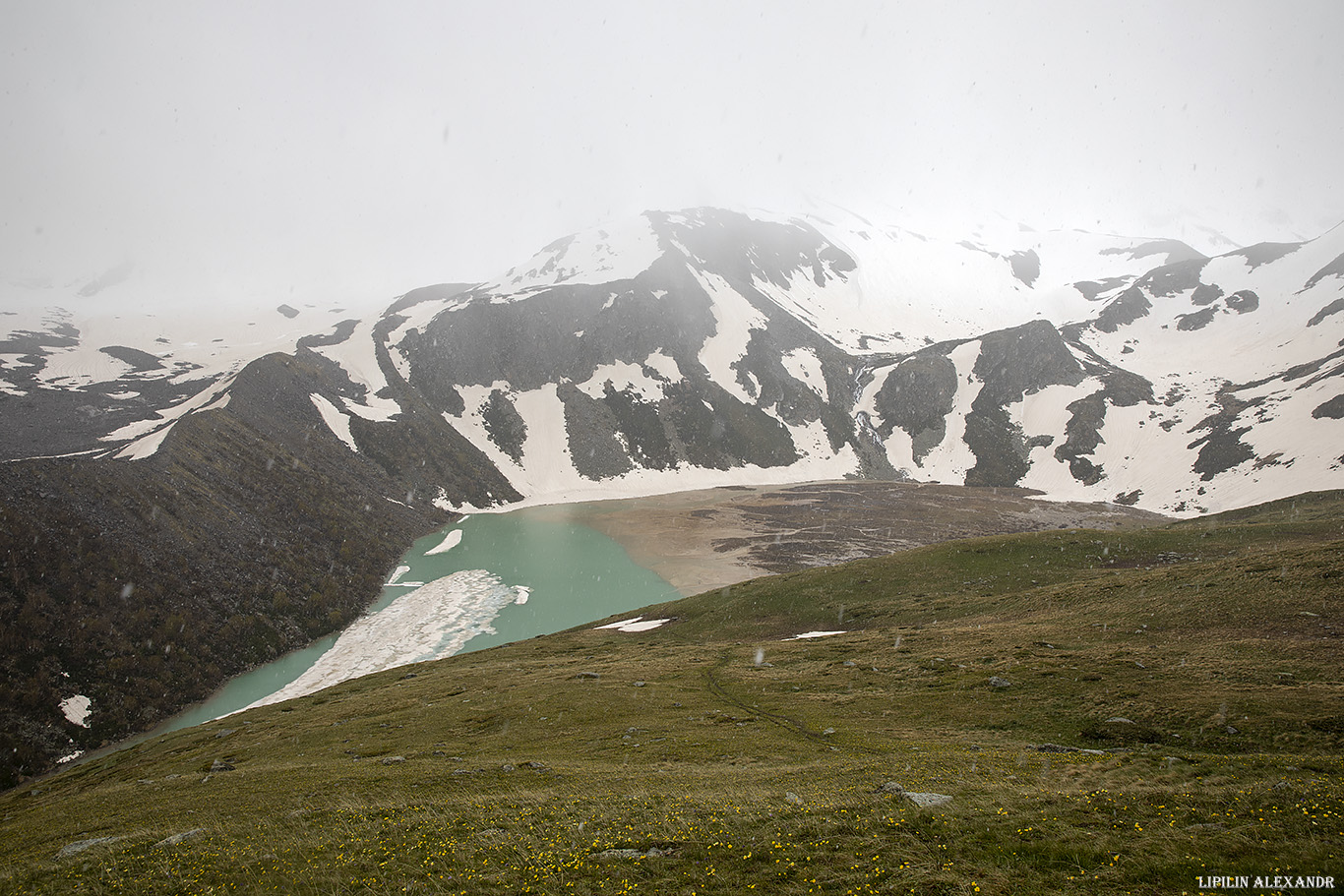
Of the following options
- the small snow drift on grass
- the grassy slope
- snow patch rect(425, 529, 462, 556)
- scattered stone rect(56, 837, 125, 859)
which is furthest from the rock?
snow patch rect(425, 529, 462, 556)

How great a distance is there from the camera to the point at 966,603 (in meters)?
42.1

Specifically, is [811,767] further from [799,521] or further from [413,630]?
[799,521]

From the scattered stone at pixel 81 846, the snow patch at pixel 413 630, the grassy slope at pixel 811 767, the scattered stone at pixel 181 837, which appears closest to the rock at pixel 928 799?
the grassy slope at pixel 811 767

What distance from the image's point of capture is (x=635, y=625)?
5341 centimetres

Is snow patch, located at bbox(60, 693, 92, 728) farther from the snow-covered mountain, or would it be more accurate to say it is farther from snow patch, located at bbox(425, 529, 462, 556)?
the snow-covered mountain

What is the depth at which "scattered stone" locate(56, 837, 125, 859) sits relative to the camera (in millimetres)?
16047

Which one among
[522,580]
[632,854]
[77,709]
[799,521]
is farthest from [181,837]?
[799,521]

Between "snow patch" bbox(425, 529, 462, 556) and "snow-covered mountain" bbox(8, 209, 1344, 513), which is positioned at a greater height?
"snow-covered mountain" bbox(8, 209, 1344, 513)

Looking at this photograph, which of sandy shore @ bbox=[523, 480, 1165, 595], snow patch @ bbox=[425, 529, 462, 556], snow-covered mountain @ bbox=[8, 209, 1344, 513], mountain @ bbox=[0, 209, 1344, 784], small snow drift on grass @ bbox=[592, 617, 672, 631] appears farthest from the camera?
snow-covered mountain @ bbox=[8, 209, 1344, 513]

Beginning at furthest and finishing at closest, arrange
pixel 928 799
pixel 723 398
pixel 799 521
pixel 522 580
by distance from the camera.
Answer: pixel 723 398, pixel 799 521, pixel 522 580, pixel 928 799

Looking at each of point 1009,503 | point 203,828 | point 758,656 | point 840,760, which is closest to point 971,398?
point 1009,503

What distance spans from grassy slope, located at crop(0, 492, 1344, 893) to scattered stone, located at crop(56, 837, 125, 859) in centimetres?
54

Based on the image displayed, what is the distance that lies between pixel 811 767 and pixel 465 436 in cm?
14105

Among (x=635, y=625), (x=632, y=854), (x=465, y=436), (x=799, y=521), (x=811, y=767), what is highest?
(x=465, y=436)
